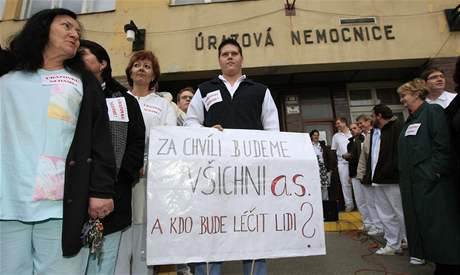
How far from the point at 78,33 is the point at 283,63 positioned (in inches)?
256

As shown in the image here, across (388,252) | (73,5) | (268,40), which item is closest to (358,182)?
(388,252)

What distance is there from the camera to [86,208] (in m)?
1.42

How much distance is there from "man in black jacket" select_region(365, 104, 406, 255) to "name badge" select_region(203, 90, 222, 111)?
2.63m

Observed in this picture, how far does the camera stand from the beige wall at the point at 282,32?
302 inches

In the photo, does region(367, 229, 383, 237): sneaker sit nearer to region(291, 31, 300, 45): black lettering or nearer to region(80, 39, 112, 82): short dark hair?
region(80, 39, 112, 82): short dark hair

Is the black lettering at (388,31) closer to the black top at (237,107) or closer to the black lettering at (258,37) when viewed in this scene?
the black lettering at (258,37)

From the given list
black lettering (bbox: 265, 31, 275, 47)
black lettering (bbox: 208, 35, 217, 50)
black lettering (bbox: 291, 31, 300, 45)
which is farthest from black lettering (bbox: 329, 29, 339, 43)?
black lettering (bbox: 208, 35, 217, 50)

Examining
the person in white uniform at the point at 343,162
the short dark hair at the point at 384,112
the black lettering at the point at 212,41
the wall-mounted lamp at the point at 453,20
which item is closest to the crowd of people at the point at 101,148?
the short dark hair at the point at 384,112

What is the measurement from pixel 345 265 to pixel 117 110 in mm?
3034

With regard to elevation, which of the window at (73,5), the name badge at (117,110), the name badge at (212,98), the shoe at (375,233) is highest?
the window at (73,5)

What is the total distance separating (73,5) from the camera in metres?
8.75

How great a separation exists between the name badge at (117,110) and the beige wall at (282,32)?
19.4 feet

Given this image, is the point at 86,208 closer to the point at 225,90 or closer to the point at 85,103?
the point at 85,103

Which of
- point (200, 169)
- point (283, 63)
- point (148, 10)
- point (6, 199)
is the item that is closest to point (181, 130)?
point (200, 169)
